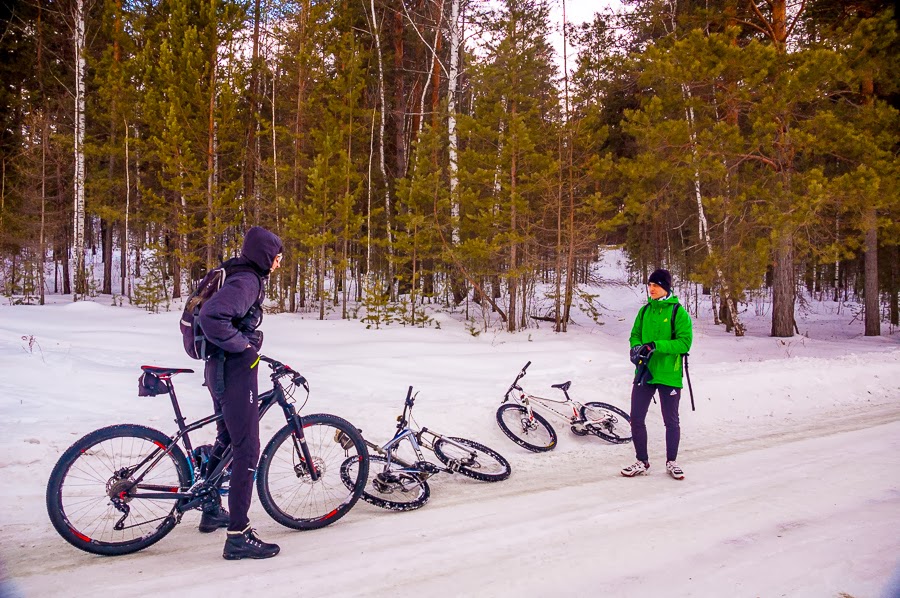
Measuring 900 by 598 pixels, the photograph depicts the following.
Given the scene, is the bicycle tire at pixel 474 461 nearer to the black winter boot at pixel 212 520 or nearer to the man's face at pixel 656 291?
the black winter boot at pixel 212 520

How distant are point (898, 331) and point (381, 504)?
76.7ft

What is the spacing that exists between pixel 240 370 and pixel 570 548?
8.98ft

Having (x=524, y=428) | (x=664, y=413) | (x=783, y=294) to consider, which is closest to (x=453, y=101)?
(x=783, y=294)

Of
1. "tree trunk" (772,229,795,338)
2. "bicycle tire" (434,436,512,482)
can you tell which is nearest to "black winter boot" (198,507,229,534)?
"bicycle tire" (434,436,512,482)

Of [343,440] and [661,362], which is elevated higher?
[661,362]

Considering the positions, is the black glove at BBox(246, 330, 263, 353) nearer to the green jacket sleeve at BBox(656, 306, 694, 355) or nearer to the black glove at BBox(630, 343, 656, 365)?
the black glove at BBox(630, 343, 656, 365)

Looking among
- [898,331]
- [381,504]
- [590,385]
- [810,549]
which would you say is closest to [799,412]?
[590,385]

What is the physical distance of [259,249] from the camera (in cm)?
404

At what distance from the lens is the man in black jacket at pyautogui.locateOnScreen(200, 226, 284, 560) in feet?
12.3

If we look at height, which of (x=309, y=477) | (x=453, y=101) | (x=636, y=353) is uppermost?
(x=453, y=101)

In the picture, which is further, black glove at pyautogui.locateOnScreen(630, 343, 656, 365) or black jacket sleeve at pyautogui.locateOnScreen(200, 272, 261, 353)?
black glove at pyautogui.locateOnScreen(630, 343, 656, 365)

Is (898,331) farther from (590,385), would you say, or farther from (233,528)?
(233,528)

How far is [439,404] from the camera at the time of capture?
25.2ft

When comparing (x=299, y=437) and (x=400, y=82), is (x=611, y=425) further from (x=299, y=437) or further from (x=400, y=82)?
(x=400, y=82)
